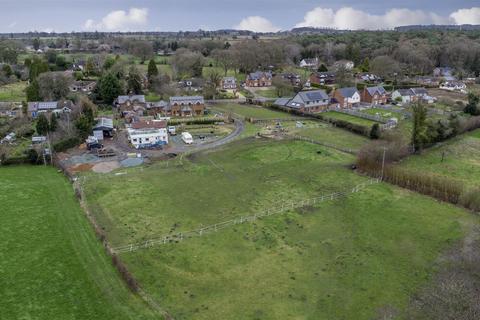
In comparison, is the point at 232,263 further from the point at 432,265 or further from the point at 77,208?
the point at 77,208

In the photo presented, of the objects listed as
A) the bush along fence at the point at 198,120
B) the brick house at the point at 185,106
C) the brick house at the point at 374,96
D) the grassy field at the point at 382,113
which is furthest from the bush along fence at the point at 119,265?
the brick house at the point at 374,96

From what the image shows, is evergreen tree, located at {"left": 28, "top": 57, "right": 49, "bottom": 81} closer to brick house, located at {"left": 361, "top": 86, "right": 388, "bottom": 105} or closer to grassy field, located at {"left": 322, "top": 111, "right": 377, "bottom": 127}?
grassy field, located at {"left": 322, "top": 111, "right": 377, "bottom": 127}

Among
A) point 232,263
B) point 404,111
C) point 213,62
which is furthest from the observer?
point 213,62

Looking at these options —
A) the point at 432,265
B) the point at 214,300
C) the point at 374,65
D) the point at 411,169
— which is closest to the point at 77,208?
the point at 214,300

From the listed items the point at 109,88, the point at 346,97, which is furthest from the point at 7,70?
the point at 346,97

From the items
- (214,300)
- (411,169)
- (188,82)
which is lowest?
(214,300)

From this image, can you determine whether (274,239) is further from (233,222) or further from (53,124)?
(53,124)

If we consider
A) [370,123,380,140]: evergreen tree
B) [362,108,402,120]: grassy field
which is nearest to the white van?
[370,123,380,140]: evergreen tree
